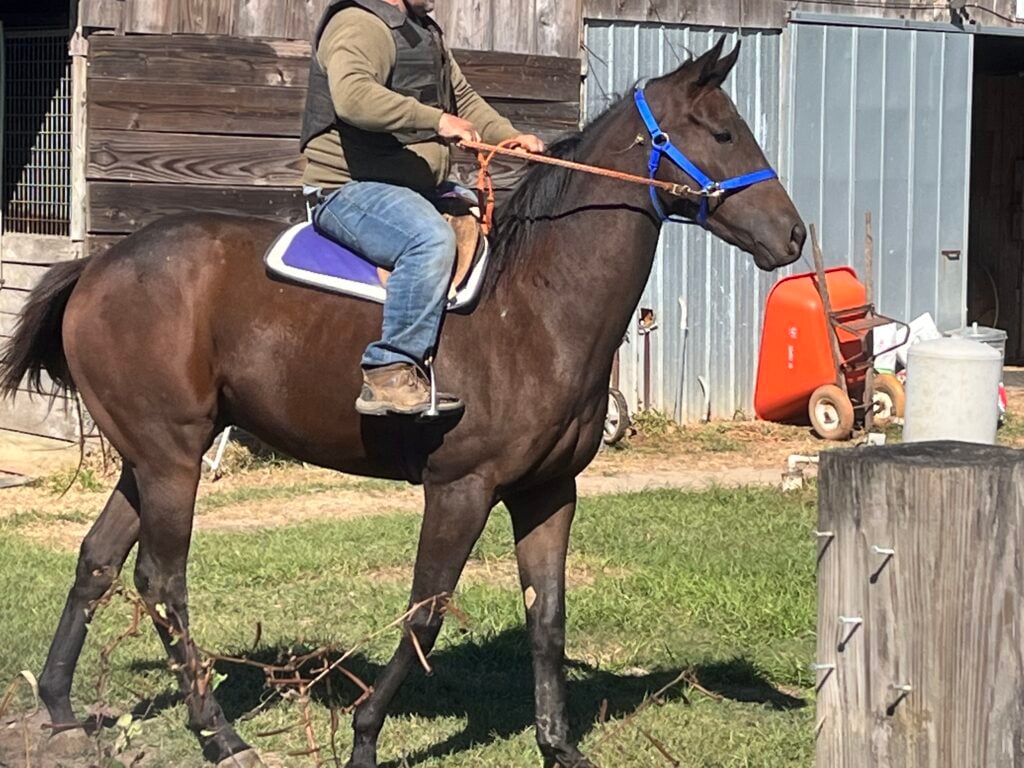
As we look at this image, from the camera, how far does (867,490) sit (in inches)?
124

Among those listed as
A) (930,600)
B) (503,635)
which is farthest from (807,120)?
(930,600)

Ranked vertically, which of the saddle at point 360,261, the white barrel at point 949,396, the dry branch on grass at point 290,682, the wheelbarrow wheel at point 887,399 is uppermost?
the saddle at point 360,261

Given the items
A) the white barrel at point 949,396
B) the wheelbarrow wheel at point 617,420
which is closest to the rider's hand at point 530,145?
the white barrel at point 949,396

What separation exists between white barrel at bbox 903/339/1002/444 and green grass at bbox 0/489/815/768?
96cm

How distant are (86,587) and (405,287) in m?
1.66

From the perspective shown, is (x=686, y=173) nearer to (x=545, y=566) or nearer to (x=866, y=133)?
(x=545, y=566)

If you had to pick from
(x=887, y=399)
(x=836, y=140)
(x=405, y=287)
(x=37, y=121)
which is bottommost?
(x=887, y=399)

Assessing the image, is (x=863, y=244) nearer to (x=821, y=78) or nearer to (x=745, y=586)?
(x=821, y=78)

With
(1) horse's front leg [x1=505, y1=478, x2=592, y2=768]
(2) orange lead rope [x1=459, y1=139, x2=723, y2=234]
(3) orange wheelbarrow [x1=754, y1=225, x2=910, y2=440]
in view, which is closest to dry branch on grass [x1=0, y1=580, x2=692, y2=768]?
(1) horse's front leg [x1=505, y1=478, x2=592, y2=768]

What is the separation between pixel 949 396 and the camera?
26.5 ft

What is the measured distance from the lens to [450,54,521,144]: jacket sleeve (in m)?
6.09

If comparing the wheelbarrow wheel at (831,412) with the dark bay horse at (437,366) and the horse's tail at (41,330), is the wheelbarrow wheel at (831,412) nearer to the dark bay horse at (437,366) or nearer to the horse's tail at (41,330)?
the dark bay horse at (437,366)

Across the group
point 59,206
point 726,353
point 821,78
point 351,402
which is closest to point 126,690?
point 351,402

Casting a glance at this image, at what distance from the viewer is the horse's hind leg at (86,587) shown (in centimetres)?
591
